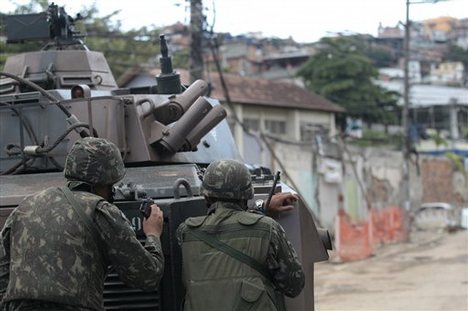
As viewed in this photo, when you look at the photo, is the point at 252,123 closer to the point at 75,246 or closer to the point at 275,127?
the point at 275,127

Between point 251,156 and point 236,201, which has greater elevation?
point 236,201

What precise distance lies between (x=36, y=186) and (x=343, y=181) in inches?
949

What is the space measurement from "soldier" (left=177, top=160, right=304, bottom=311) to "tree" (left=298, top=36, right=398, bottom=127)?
117 ft

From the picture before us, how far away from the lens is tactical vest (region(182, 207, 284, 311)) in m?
4.09

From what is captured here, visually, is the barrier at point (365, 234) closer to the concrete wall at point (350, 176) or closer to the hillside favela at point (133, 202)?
the concrete wall at point (350, 176)

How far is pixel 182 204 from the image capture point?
14.9 feet

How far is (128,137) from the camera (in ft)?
19.1

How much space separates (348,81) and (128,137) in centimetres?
3570

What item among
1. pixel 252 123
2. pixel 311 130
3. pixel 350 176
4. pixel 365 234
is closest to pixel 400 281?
pixel 365 234

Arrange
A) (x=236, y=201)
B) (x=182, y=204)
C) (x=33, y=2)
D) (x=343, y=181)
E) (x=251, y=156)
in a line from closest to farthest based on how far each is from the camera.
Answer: (x=236, y=201)
(x=182, y=204)
(x=33, y=2)
(x=251, y=156)
(x=343, y=181)

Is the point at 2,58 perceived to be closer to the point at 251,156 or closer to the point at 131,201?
the point at 251,156

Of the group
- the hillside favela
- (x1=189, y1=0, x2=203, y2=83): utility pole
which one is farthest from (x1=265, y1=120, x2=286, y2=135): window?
the hillside favela

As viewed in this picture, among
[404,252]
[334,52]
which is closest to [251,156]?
[404,252]

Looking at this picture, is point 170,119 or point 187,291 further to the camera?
point 170,119
